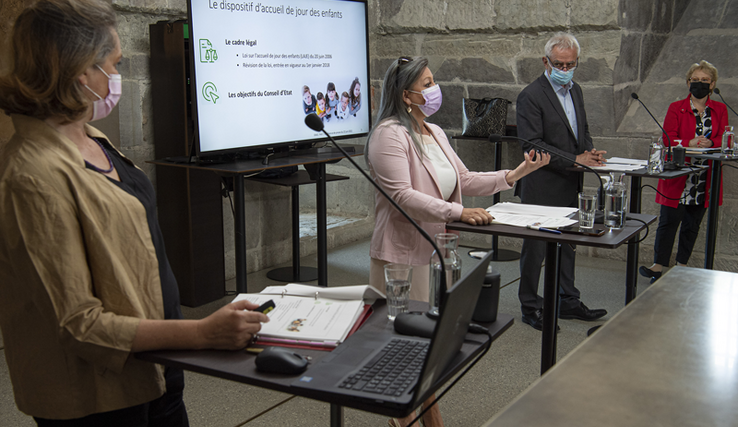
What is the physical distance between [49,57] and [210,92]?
2.17m

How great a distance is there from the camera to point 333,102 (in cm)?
418

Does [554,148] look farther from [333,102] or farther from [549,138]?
[333,102]

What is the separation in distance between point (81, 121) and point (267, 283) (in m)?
3.08

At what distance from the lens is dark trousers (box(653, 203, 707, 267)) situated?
432cm

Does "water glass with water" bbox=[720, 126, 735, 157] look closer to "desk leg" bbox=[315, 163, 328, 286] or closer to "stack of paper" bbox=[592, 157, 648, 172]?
"stack of paper" bbox=[592, 157, 648, 172]

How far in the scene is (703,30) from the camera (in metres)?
5.11

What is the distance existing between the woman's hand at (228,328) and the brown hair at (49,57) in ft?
1.59

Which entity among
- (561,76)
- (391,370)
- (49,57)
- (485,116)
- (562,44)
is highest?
(562,44)

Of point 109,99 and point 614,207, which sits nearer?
point 109,99

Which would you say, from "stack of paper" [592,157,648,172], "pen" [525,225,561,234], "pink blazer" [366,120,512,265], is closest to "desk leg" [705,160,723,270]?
"stack of paper" [592,157,648,172]

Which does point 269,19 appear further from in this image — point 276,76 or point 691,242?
point 691,242

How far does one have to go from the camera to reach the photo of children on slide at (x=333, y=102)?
3.95m

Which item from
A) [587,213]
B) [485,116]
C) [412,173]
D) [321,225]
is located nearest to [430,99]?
[412,173]

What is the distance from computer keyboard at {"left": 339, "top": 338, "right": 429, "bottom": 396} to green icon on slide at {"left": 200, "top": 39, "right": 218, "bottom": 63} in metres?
2.40
